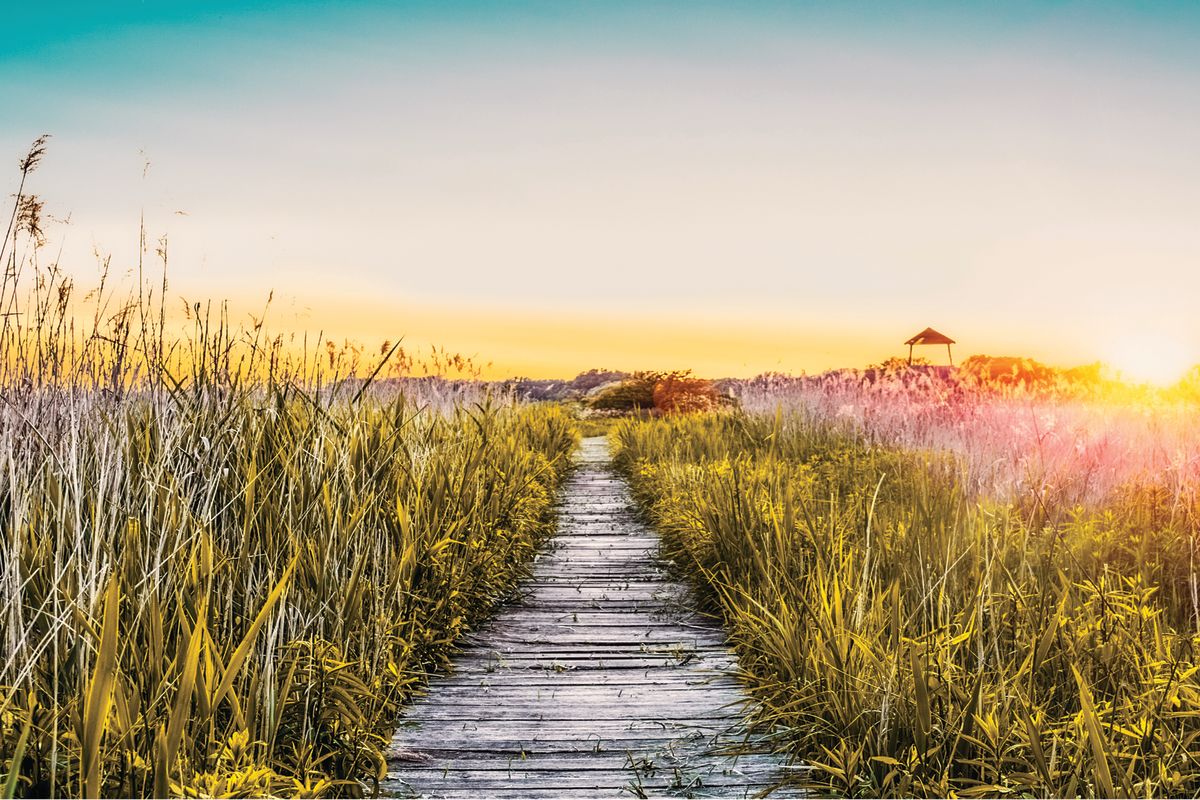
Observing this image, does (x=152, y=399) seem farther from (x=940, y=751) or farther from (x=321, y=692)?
(x=940, y=751)

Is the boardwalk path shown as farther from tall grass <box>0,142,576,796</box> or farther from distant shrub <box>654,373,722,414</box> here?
distant shrub <box>654,373,722,414</box>

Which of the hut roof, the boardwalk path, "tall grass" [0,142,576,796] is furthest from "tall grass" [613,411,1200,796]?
the hut roof

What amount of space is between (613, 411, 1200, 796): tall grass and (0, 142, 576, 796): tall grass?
154 centimetres

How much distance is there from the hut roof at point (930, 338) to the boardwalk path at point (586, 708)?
3187 centimetres

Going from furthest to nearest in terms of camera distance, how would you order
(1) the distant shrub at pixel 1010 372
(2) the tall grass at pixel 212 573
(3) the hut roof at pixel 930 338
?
1. (3) the hut roof at pixel 930 338
2. (1) the distant shrub at pixel 1010 372
3. (2) the tall grass at pixel 212 573

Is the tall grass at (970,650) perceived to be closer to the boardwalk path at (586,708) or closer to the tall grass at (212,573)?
the boardwalk path at (586,708)

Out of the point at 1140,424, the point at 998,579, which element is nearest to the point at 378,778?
the point at 998,579

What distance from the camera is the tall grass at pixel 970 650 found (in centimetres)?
243

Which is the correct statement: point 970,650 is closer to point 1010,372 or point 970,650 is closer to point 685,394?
point 1010,372

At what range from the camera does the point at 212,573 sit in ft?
8.52

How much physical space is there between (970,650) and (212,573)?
8.51 feet

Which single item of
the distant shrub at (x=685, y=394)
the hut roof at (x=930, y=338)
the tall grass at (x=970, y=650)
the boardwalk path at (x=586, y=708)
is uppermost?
the hut roof at (x=930, y=338)

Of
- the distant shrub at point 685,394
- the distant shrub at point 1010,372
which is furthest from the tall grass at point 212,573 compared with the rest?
the distant shrub at point 685,394

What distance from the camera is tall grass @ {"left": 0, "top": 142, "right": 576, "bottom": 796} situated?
86.0 inches
